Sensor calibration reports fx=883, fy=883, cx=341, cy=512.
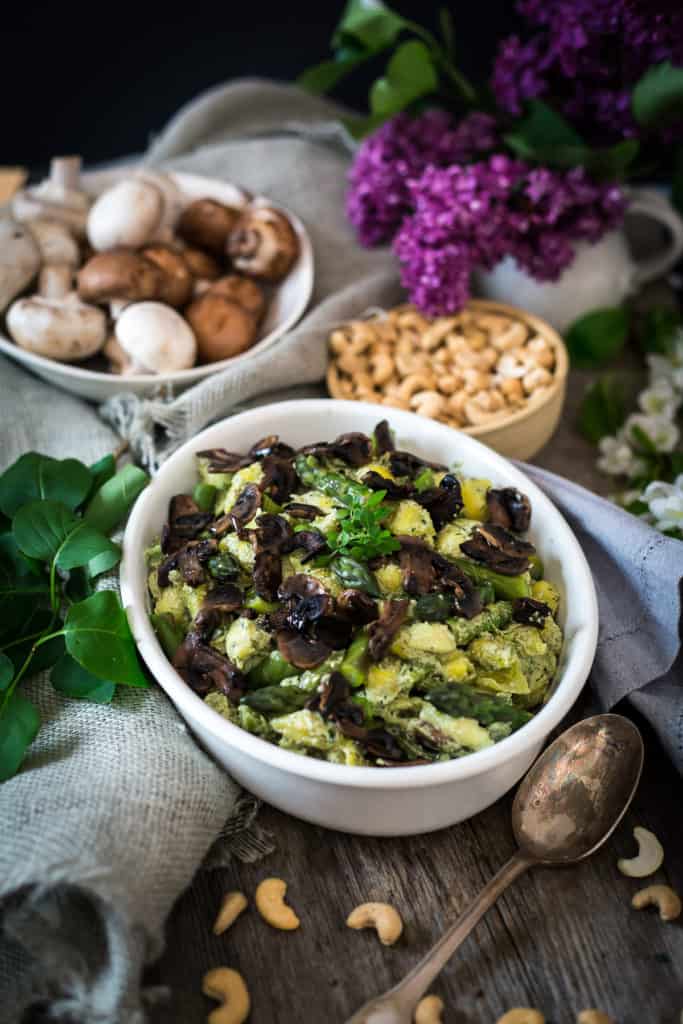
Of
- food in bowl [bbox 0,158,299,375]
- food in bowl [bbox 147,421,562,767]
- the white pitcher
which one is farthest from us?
the white pitcher

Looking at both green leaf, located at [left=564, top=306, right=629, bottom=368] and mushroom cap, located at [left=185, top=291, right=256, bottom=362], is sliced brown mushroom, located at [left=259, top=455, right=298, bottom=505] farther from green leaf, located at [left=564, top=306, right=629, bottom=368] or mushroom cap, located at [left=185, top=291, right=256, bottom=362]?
green leaf, located at [left=564, top=306, right=629, bottom=368]

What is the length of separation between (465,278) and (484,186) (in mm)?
189

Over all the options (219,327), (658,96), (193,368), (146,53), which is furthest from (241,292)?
(146,53)

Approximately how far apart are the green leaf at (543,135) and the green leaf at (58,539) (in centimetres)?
125

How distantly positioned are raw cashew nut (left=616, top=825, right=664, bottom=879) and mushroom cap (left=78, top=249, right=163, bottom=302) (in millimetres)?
1374

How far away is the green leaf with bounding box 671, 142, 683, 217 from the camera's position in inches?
80.4

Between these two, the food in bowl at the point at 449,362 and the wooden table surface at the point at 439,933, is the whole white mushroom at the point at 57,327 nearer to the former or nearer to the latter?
the food in bowl at the point at 449,362

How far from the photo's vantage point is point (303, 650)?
1206 mm

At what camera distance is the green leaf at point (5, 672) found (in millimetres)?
1280

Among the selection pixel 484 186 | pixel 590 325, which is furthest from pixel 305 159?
pixel 590 325

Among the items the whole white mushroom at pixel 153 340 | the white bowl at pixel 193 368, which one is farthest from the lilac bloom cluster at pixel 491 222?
the whole white mushroom at pixel 153 340

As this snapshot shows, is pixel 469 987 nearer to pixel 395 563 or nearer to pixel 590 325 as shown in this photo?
pixel 395 563

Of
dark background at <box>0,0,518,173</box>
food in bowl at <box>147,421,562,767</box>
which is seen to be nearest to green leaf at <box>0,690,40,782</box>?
food in bowl at <box>147,421,562,767</box>

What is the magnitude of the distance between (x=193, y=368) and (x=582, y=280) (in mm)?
912
